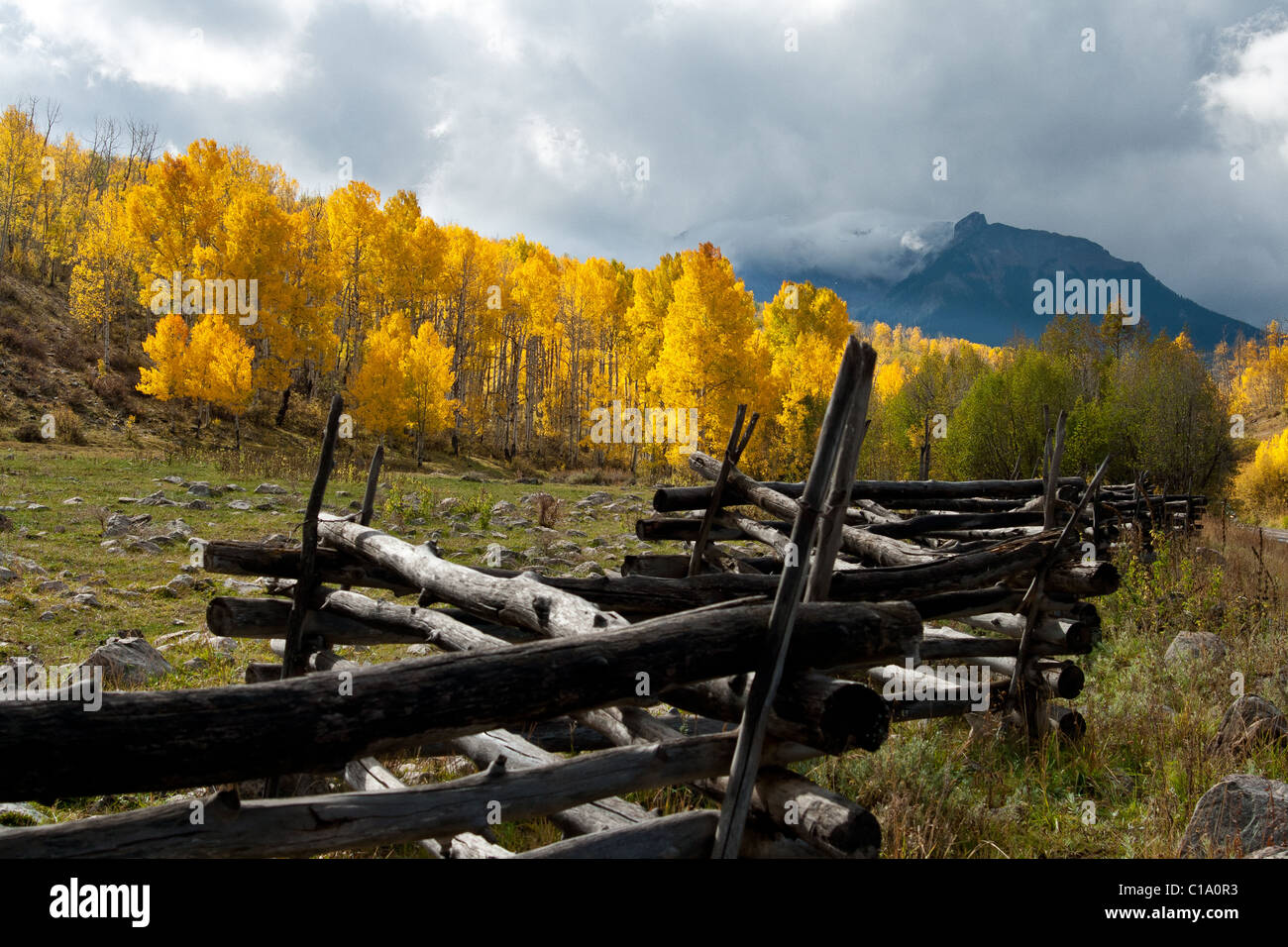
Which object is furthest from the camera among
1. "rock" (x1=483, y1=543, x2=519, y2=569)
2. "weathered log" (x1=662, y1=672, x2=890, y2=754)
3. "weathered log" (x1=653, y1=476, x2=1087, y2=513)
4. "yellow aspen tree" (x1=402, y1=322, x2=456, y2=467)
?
"yellow aspen tree" (x1=402, y1=322, x2=456, y2=467)

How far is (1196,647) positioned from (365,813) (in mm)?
8251

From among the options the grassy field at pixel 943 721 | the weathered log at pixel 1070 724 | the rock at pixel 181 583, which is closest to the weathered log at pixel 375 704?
the grassy field at pixel 943 721

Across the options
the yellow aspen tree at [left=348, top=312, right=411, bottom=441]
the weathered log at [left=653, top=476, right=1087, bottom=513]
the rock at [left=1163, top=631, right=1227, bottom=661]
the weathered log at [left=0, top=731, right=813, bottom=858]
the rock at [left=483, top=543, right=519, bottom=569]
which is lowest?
the rock at [left=1163, top=631, right=1227, bottom=661]

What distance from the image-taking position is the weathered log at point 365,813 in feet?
6.61

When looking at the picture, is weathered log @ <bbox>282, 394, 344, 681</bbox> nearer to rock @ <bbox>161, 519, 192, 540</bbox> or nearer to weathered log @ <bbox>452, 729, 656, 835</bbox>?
weathered log @ <bbox>452, 729, 656, 835</bbox>

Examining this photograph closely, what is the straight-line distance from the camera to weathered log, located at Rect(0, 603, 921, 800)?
172 centimetres

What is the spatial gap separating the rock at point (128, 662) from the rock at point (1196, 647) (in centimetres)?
936

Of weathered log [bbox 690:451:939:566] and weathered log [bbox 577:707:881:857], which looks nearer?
weathered log [bbox 577:707:881:857]

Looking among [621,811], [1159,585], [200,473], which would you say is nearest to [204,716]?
[621,811]

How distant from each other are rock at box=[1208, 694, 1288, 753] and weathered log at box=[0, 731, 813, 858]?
4.15 meters

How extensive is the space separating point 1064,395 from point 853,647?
3087 centimetres

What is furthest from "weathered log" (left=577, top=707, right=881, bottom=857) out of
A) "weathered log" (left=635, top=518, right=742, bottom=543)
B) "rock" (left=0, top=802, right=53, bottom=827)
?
"rock" (left=0, top=802, right=53, bottom=827)

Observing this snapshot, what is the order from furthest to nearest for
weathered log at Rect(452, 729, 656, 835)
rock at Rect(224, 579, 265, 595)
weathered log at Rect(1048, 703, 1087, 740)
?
rock at Rect(224, 579, 265, 595), weathered log at Rect(1048, 703, 1087, 740), weathered log at Rect(452, 729, 656, 835)
